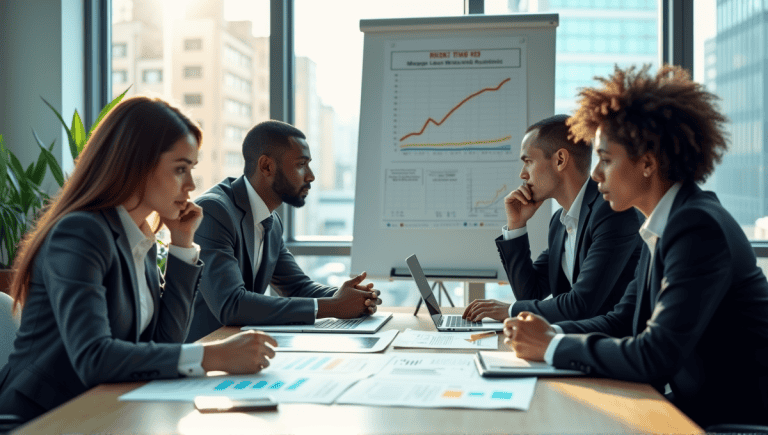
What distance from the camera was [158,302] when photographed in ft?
5.60

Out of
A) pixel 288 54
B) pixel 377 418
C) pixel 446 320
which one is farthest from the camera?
pixel 288 54

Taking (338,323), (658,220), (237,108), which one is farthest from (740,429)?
(237,108)

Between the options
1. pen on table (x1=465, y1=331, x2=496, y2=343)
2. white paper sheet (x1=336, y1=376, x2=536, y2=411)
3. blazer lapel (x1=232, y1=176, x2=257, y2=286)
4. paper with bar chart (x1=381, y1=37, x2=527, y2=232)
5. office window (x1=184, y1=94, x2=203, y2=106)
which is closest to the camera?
white paper sheet (x1=336, y1=376, x2=536, y2=411)

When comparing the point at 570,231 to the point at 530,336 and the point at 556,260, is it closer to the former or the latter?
the point at 556,260

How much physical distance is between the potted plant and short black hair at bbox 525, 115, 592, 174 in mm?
2149

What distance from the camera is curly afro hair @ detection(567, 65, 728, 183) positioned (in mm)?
1479

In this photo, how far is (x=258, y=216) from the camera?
255 centimetres

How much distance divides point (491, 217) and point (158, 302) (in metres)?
1.82

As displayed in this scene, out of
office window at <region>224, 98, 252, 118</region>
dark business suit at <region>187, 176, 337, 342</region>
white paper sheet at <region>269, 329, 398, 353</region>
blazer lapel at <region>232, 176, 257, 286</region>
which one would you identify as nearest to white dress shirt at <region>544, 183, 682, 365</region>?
white paper sheet at <region>269, 329, 398, 353</region>

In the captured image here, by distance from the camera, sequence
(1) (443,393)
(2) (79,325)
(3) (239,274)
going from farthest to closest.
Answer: (3) (239,274)
(2) (79,325)
(1) (443,393)

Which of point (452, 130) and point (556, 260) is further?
point (452, 130)

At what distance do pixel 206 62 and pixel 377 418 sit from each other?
3.55 meters

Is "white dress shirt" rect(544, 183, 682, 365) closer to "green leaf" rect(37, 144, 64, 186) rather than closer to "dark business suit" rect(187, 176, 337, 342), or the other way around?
"dark business suit" rect(187, 176, 337, 342)

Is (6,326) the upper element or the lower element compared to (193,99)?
lower
